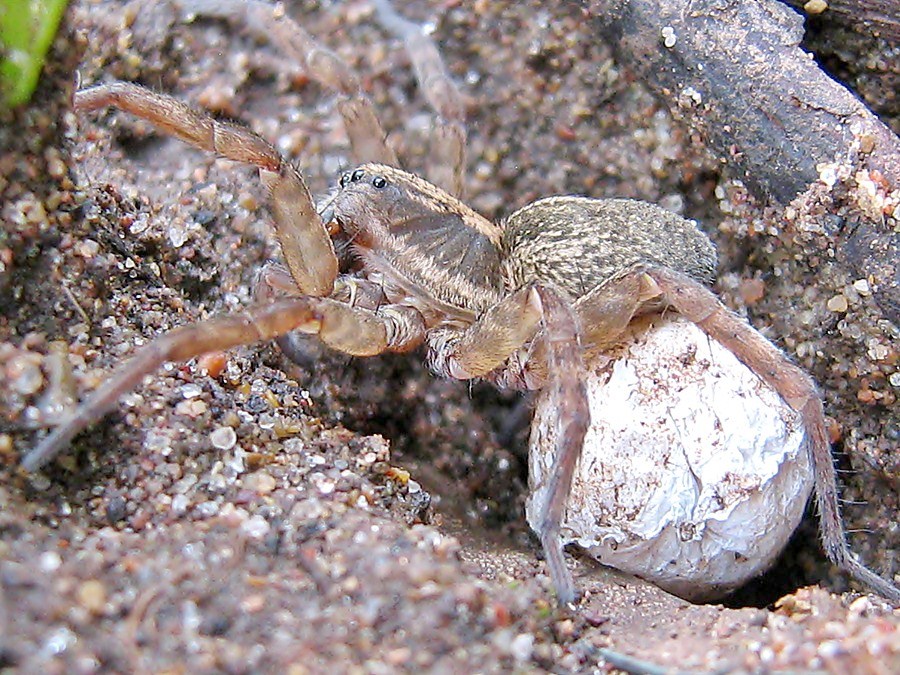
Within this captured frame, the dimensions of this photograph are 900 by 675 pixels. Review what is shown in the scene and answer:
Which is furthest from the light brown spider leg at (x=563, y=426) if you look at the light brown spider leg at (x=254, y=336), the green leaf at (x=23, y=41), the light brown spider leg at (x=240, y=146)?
the green leaf at (x=23, y=41)

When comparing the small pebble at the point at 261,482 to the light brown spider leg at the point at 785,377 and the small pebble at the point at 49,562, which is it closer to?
the small pebble at the point at 49,562

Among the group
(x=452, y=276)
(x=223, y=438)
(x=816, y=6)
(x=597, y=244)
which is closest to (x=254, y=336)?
(x=223, y=438)

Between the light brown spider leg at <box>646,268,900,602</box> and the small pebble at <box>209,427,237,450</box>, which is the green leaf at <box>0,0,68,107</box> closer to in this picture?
the small pebble at <box>209,427,237,450</box>

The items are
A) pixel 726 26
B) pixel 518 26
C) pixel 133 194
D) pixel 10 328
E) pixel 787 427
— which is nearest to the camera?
pixel 10 328

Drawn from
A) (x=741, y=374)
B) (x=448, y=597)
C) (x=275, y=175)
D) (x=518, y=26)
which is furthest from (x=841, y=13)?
(x=448, y=597)

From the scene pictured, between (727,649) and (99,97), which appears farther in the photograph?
(99,97)

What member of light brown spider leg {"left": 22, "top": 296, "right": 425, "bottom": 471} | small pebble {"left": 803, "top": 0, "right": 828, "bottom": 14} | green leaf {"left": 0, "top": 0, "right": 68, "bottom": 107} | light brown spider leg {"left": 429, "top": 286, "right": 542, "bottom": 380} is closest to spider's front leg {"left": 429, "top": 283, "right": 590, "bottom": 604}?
light brown spider leg {"left": 429, "top": 286, "right": 542, "bottom": 380}

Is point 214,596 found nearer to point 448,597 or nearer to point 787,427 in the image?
point 448,597
